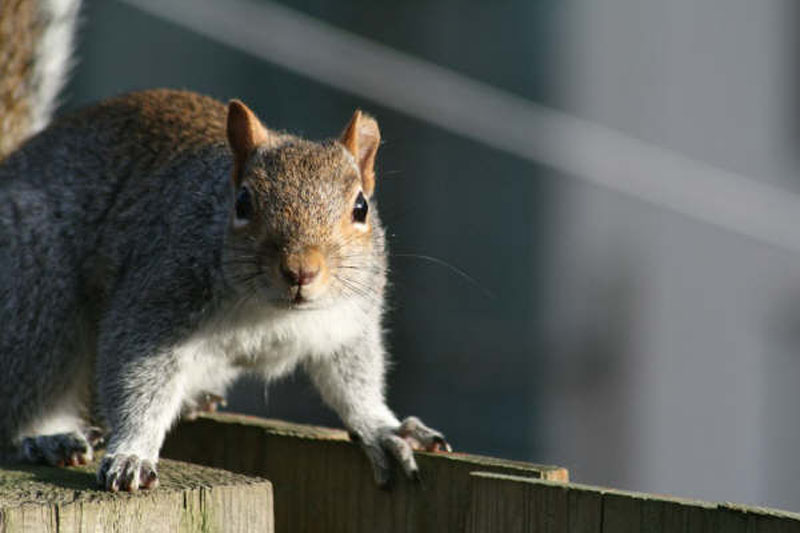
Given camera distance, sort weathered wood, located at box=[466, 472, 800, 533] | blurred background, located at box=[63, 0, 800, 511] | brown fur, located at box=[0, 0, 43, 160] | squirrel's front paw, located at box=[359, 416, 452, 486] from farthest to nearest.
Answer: blurred background, located at box=[63, 0, 800, 511], brown fur, located at box=[0, 0, 43, 160], squirrel's front paw, located at box=[359, 416, 452, 486], weathered wood, located at box=[466, 472, 800, 533]

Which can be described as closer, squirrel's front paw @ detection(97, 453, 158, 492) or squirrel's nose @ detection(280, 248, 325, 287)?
squirrel's front paw @ detection(97, 453, 158, 492)

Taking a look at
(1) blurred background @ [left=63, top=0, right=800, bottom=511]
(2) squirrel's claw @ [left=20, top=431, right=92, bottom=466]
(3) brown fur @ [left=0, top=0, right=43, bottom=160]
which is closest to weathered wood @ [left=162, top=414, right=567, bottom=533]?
(2) squirrel's claw @ [left=20, top=431, right=92, bottom=466]

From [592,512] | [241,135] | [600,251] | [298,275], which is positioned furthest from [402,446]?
[600,251]

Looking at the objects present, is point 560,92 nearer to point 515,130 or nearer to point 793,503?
point 515,130

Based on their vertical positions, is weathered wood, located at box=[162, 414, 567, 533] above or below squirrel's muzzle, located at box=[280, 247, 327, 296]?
below

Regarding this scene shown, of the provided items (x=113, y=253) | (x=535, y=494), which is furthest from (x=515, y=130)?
(x=535, y=494)

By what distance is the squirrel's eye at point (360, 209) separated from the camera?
1743 mm

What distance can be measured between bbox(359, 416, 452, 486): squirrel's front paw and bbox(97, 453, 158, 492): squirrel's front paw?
0.25 meters

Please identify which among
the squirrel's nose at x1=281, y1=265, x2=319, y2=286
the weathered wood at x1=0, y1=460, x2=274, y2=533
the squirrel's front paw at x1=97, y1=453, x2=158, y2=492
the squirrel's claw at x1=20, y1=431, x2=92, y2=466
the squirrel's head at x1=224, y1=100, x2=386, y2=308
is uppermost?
the squirrel's head at x1=224, y1=100, x2=386, y2=308

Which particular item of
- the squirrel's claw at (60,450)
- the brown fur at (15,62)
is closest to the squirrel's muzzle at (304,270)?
the squirrel's claw at (60,450)

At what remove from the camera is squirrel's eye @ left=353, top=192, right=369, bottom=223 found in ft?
5.72

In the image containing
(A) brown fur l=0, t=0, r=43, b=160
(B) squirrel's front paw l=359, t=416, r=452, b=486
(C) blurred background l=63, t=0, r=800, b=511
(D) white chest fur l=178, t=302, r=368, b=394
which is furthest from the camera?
(C) blurred background l=63, t=0, r=800, b=511

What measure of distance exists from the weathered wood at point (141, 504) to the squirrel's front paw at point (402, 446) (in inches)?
8.4

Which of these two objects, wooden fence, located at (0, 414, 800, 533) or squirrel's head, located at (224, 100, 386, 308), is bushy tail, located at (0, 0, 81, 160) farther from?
wooden fence, located at (0, 414, 800, 533)
